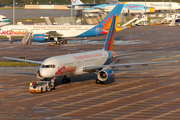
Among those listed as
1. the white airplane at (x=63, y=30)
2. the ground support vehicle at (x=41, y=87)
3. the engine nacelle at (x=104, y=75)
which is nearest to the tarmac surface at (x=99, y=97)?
the ground support vehicle at (x=41, y=87)

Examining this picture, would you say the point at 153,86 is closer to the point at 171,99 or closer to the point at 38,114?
the point at 171,99

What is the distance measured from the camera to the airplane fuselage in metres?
41.2

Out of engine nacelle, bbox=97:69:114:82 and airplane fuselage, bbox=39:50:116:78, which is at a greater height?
airplane fuselage, bbox=39:50:116:78

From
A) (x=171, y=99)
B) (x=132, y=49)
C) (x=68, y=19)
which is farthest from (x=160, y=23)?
(x=171, y=99)

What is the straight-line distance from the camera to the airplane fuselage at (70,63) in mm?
41194

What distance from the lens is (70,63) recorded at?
4334 cm

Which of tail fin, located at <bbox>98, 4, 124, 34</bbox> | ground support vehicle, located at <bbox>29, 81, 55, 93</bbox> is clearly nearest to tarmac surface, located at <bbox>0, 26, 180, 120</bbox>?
ground support vehicle, located at <bbox>29, 81, 55, 93</bbox>

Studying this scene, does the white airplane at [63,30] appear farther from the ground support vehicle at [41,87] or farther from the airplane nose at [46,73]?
the airplane nose at [46,73]

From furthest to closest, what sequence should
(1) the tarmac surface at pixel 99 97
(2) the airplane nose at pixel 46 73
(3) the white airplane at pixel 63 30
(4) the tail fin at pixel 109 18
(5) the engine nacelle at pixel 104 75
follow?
(3) the white airplane at pixel 63 30 → (4) the tail fin at pixel 109 18 → (5) the engine nacelle at pixel 104 75 → (2) the airplane nose at pixel 46 73 → (1) the tarmac surface at pixel 99 97

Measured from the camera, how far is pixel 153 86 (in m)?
44.8

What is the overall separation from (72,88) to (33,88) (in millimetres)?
5318

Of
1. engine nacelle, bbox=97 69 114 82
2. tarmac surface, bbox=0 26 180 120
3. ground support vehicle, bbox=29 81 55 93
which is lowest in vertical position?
tarmac surface, bbox=0 26 180 120

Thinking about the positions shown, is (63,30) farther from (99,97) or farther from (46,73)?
(99,97)

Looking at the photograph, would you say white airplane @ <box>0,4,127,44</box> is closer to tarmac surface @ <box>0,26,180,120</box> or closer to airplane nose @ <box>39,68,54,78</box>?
tarmac surface @ <box>0,26,180,120</box>
